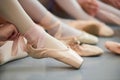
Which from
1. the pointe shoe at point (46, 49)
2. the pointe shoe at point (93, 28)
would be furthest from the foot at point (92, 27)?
the pointe shoe at point (46, 49)

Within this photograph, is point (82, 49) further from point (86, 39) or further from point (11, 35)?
point (11, 35)

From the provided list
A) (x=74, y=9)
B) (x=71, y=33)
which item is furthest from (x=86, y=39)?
(x=74, y=9)

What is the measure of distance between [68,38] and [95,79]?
0.97 ft

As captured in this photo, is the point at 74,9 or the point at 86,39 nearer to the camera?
the point at 86,39

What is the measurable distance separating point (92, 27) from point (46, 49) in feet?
1.36

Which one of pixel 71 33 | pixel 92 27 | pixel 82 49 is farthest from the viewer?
pixel 92 27

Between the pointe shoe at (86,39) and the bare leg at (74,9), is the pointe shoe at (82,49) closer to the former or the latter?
the pointe shoe at (86,39)

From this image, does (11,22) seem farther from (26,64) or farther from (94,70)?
(94,70)

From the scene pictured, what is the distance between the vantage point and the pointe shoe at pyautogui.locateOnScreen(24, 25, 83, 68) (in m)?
0.88

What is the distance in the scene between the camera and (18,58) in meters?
0.99

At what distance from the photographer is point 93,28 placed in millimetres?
1262

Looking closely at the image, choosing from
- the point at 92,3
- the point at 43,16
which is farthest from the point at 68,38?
the point at 92,3

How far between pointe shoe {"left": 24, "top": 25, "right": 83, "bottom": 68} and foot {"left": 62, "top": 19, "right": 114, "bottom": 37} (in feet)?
1.24

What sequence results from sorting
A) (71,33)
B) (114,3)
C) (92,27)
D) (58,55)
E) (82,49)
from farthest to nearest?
1. (114,3)
2. (92,27)
3. (71,33)
4. (82,49)
5. (58,55)
